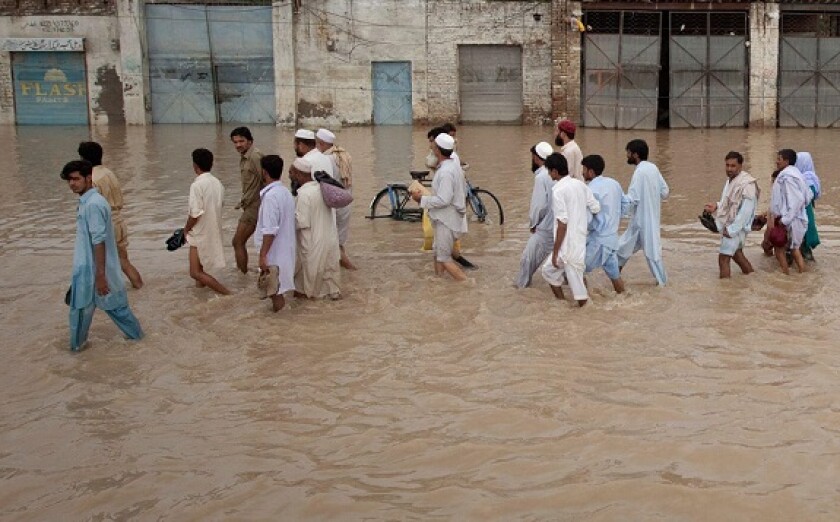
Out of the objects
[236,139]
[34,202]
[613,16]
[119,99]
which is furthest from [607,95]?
[236,139]

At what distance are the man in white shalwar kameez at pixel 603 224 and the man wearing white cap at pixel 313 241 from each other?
6.89 ft

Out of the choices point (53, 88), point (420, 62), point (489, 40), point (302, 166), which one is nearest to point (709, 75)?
point (489, 40)

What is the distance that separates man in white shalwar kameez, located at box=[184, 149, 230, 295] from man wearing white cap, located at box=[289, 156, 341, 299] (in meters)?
0.71

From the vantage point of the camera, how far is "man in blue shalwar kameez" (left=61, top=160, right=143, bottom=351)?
20.3ft

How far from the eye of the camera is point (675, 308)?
7422mm

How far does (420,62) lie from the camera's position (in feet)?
86.0

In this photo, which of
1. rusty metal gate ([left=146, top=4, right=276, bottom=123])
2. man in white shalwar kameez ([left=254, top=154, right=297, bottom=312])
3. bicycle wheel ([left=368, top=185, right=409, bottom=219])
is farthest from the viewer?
rusty metal gate ([left=146, top=4, right=276, bottom=123])

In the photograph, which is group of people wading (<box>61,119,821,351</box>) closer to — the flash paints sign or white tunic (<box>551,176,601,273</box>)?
white tunic (<box>551,176,601,273</box>)

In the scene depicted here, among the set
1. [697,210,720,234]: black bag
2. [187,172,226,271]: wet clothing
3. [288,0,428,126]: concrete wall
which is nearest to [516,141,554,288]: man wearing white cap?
[697,210,720,234]: black bag

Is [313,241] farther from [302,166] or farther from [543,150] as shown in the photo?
[543,150]

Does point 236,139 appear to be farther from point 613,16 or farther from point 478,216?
point 613,16

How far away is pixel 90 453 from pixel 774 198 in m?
6.48

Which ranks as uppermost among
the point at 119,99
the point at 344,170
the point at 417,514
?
the point at 119,99

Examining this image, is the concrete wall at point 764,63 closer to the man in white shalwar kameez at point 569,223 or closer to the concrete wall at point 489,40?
the concrete wall at point 489,40
